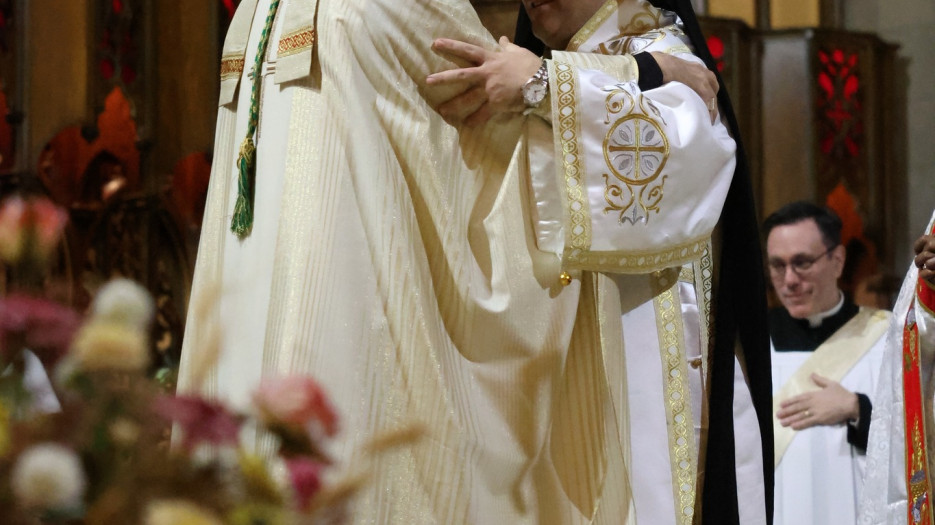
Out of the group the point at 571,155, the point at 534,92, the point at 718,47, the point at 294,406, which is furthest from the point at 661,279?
the point at 718,47

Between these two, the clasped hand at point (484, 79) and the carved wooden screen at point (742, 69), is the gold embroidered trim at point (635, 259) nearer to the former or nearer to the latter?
the clasped hand at point (484, 79)

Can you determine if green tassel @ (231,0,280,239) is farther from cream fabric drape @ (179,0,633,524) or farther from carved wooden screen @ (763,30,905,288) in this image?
carved wooden screen @ (763,30,905,288)

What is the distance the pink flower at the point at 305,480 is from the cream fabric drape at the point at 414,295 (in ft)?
4.45

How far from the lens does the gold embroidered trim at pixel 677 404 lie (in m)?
2.93

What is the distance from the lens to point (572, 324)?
2740 mm

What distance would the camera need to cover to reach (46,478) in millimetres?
913

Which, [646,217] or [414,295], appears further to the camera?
[646,217]

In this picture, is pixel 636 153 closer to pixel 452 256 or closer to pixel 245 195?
pixel 452 256

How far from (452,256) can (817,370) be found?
383 cm

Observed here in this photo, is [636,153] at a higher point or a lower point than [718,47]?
lower

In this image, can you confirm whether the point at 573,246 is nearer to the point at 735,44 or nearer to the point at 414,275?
the point at 414,275

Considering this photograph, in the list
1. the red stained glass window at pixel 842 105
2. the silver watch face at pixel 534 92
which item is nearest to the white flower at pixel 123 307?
the silver watch face at pixel 534 92

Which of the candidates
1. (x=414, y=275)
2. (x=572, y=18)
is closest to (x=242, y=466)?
(x=414, y=275)

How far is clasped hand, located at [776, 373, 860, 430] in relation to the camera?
567 centimetres
